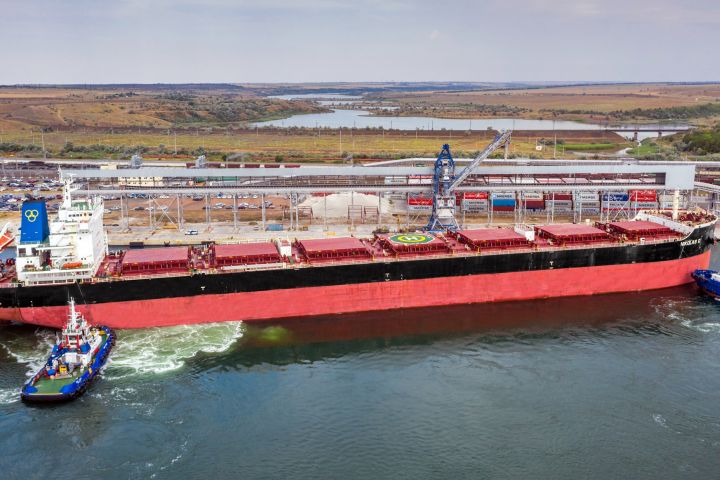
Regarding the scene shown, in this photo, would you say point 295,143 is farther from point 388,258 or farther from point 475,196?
point 388,258

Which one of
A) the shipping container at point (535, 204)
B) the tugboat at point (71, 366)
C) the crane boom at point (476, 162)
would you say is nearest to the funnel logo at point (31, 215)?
the tugboat at point (71, 366)

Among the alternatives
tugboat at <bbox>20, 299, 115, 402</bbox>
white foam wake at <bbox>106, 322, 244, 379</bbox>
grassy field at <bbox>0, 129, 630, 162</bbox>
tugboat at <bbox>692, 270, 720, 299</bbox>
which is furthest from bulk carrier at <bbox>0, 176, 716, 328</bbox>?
grassy field at <bbox>0, 129, 630, 162</bbox>

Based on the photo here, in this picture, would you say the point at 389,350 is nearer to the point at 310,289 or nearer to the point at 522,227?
the point at 310,289

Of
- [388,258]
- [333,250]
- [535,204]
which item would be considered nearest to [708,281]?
[388,258]

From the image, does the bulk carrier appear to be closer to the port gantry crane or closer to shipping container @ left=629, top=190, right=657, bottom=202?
the port gantry crane

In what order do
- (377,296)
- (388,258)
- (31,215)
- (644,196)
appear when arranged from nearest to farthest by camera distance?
(31,215) < (377,296) < (388,258) < (644,196)

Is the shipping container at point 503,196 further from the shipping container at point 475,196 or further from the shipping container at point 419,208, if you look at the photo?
the shipping container at point 419,208
